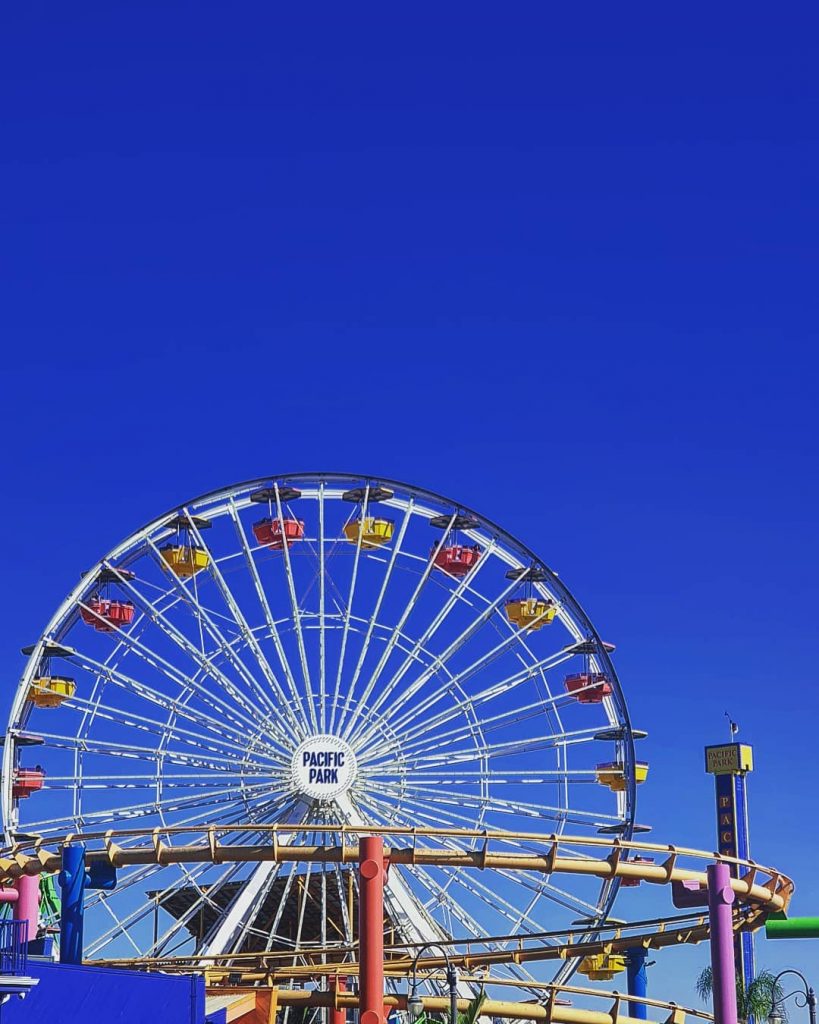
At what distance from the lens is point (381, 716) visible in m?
47.7

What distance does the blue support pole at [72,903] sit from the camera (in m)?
31.5

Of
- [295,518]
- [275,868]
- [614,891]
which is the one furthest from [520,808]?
[295,518]

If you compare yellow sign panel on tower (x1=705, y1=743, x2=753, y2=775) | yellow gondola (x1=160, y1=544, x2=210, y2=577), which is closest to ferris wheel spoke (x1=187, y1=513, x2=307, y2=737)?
yellow gondola (x1=160, y1=544, x2=210, y2=577)

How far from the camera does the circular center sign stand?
46.3 meters

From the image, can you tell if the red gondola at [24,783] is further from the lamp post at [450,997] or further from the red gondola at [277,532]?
the lamp post at [450,997]

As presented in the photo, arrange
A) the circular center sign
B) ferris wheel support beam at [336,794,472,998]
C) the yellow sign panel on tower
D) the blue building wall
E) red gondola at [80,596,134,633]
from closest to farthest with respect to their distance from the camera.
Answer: the blue building wall, ferris wheel support beam at [336,794,472,998], the circular center sign, red gondola at [80,596,134,633], the yellow sign panel on tower

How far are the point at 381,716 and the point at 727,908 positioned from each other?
53.0 feet

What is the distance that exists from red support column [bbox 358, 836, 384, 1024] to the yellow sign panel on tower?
92916mm

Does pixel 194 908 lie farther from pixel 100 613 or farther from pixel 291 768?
pixel 100 613

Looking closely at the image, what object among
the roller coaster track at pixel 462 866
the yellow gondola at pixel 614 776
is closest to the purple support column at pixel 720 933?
the roller coaster track at pixel 462 866

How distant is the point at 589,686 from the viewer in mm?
50000

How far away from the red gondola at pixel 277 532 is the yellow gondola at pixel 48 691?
6.88m

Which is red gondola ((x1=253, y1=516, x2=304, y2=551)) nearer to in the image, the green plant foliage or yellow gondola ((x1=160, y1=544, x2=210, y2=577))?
yellow gondola ((x1=160, y1=544, x2=210, y2=577))

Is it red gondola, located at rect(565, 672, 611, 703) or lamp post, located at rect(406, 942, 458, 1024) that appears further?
red gondola, located at rect(565, 672, 611, 703)
